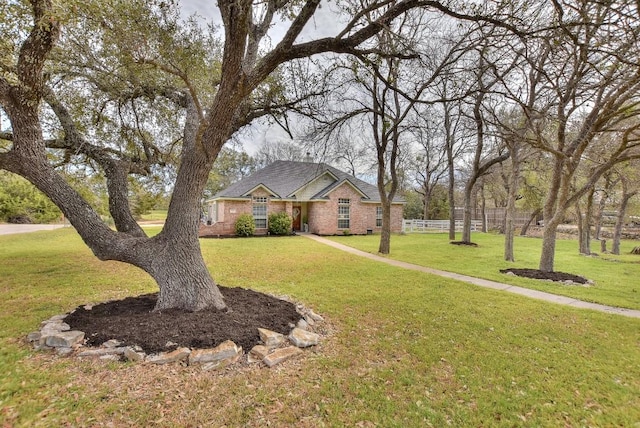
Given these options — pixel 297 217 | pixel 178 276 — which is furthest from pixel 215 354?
pixel 297 217

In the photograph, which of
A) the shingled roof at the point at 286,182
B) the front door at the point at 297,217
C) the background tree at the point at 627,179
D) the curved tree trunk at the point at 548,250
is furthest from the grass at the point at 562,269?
the front door at the point at 297,217

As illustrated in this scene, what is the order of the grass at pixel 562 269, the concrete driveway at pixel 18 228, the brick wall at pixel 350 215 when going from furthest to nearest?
the brick wall at pixel 350 215, the concrete driveway at pixel 18 228, the grass at pixel 562 269

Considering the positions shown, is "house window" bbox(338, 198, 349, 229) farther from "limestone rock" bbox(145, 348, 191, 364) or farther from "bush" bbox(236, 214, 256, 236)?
"limestone rock" bbox(145, 348, 191, 364)

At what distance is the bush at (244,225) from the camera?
17.6 meters

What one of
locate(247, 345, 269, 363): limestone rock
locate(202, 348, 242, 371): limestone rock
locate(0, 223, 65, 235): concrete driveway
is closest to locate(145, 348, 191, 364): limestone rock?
locate(202, 348, 242, 371): limestone rock

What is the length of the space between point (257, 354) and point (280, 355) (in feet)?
0.88

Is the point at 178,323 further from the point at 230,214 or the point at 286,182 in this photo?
the point at 286,182

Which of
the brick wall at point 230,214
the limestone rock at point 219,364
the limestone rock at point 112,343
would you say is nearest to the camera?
the limestone rock at point 219,364

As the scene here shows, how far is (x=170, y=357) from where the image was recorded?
3363mm

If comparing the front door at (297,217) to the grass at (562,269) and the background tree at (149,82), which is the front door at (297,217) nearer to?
the grass at (562,269)

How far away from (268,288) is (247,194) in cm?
1205

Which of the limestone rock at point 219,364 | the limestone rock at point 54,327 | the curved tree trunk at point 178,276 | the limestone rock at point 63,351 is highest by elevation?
the curved tree trunk at point 178,276

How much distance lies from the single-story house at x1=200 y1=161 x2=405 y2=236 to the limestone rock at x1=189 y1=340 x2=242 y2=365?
1439cm

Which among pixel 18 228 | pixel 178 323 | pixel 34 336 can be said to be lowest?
pixel 34 336
